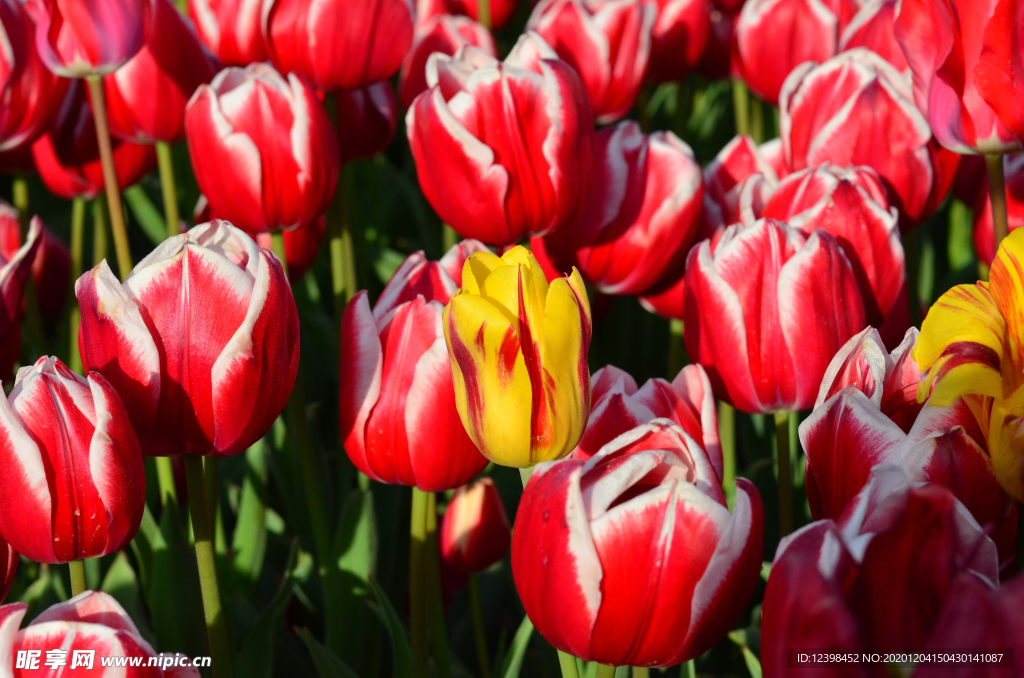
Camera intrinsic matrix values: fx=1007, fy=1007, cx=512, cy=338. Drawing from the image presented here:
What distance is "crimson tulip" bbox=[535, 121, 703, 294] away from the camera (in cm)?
103

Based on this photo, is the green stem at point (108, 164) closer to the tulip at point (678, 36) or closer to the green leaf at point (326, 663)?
the green leaf at point (326, 663)

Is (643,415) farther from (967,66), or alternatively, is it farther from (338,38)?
(338,38)

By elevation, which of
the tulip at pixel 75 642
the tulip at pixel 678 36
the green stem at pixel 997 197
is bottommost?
the tulip at pixel 678 36

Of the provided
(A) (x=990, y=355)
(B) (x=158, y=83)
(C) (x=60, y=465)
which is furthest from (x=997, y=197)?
(B) (x=158, y=83)

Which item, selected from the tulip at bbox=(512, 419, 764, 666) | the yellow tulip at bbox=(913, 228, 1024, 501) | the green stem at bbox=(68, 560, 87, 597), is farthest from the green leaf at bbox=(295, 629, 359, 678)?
the yellow tulip at bbox=(913, 228, 1024, 501)

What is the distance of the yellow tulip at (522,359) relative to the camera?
0.59 metres

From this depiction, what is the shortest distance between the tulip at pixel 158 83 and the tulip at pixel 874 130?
28.5 inches

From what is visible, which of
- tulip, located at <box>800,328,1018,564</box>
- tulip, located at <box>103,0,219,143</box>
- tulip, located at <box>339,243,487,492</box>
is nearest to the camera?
tulip, located at <box>800,328,1018,564</box>

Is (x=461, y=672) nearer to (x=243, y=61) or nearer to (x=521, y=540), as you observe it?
(x=521, y=540)

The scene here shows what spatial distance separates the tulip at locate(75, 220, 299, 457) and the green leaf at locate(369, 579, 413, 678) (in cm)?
24

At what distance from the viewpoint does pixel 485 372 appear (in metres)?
0.61

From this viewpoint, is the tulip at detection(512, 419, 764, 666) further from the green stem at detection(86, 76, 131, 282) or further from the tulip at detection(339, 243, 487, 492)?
the green stem at detection(86, 76, 131, 282)

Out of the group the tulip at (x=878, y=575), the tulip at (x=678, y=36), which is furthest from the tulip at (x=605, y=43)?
the tulip at (x=878, y=575)

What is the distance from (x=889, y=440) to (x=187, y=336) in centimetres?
47
